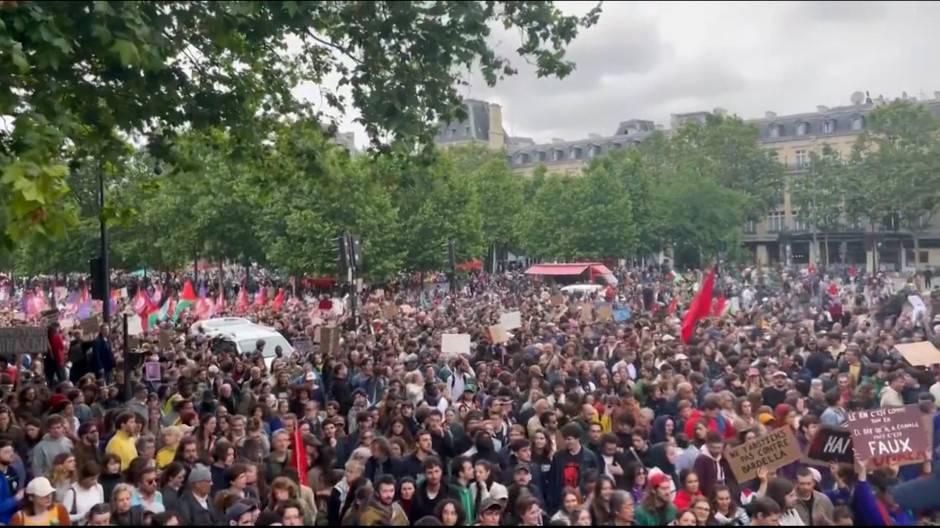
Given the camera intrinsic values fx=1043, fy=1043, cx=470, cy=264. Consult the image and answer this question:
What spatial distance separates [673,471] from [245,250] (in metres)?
43.9

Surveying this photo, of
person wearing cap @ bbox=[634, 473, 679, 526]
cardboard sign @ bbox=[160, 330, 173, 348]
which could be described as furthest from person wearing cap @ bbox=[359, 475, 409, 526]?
cardboard sign @ bbox=[160, 330, 173, 348]

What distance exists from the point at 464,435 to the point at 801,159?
7344cm

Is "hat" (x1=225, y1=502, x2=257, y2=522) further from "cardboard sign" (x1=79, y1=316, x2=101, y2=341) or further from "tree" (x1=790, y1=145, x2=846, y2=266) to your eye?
"tree" (x1=790, y1=145, x2=846, y2=266)

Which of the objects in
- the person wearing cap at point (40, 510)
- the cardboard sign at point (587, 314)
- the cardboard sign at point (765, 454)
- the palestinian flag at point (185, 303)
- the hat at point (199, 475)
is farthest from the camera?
the palestinian flag at point (185, 303)

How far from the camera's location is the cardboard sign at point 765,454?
8.53 metres

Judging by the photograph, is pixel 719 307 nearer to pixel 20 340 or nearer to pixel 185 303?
pixel 185 303

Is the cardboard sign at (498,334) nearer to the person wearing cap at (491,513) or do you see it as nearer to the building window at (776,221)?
the person wearing cap at (491,513)

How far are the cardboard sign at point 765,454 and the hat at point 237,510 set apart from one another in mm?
3907

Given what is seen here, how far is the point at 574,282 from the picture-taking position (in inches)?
2133

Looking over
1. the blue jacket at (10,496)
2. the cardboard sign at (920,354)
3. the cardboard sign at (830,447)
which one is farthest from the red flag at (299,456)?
the cardboard sign at (920,354)

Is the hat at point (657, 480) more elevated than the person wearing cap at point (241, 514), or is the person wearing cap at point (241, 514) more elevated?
the hat at point (657, 480)

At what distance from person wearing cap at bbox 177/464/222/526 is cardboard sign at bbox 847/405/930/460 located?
16.6 feet

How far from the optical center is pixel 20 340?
539 inches

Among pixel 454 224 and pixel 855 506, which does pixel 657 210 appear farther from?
pixel 855 506
